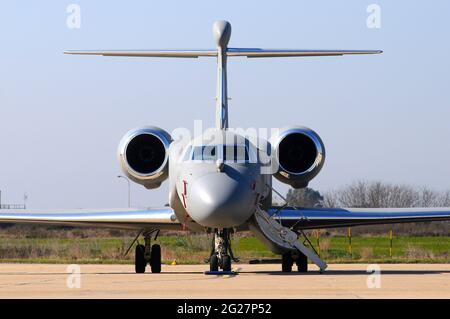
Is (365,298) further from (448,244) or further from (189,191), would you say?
(448,244)

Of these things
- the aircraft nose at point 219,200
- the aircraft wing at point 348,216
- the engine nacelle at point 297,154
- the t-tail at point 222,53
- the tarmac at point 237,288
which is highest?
the t-tail at point 222,53

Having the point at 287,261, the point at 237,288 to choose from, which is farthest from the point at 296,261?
the point at 237,288

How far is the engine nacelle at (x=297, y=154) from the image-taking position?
22.6 meters

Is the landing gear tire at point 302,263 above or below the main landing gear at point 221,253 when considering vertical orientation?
below

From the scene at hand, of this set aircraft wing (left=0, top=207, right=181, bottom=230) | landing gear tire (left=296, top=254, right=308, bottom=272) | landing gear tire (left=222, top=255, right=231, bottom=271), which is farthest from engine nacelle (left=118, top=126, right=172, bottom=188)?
landing gear tire (left=296, top=254, right=308, bottom=272)

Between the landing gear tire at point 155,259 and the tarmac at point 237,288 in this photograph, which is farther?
the landing gear tire at point 155,259

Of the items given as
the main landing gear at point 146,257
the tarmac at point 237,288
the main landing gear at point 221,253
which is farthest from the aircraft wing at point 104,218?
the tarmac at point 237,288

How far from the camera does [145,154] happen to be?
75.4ft

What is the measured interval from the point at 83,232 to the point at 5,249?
2664 cm

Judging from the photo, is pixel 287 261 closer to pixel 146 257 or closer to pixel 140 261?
pixel 146 257

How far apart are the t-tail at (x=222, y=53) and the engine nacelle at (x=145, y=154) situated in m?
1.40

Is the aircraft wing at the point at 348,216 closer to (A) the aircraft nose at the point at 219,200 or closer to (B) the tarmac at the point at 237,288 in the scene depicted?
(A) the aircraft nose at the point at 219,200

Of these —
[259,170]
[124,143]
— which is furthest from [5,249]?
[259,170]
